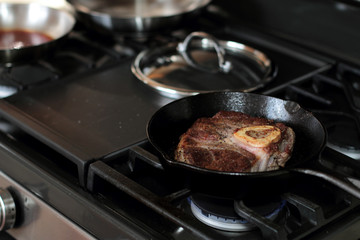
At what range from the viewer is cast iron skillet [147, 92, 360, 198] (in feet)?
2.58

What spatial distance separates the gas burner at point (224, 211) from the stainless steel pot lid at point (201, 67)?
0.30 m

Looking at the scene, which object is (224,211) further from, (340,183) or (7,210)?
(7,210)

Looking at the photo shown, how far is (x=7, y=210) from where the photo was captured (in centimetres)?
102

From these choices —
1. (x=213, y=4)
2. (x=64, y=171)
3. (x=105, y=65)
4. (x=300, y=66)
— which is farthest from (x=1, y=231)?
(x=213, y=4)

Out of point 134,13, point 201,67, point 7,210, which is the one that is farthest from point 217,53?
point 7,210

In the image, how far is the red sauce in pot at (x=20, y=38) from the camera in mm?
1323

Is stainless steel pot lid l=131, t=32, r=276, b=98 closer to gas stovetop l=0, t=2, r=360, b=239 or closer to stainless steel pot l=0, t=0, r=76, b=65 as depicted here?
gas stovetop l=0, t=2, r=360, b=239

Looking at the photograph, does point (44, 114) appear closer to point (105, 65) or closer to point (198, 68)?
point (105, 65)

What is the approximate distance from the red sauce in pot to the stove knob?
401mm

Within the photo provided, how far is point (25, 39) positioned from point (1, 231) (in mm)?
451

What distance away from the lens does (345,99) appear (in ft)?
3.95

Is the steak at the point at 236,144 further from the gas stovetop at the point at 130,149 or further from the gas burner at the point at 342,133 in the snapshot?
the gas burner at the point at 342,133

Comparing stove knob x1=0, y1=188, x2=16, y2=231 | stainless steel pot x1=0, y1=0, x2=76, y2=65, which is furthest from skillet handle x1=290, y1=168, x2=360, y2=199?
stainless steel pot x1=0, y1=0, x2=76, y2=65

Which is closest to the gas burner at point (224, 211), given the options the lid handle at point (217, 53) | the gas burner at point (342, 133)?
the gas burner at point (342, 133)
